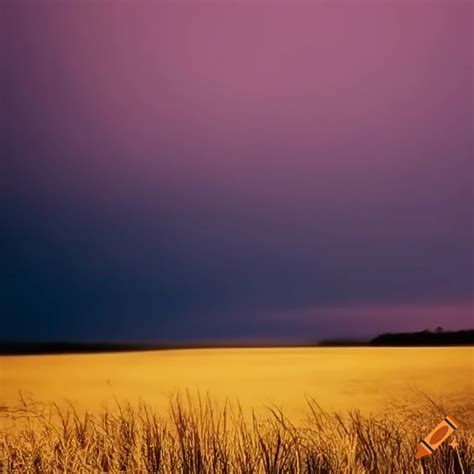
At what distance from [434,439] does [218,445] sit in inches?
60.7

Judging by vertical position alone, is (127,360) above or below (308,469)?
above

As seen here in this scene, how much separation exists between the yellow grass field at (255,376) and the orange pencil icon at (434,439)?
1.48 meters

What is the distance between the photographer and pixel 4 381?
34.8 ft

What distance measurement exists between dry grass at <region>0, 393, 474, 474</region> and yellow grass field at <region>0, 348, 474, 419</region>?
1409 mm

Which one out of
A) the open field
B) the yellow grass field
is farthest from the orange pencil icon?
the yellow grass field

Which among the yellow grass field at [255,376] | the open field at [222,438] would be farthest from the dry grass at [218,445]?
the yellow grass field at [255,376]

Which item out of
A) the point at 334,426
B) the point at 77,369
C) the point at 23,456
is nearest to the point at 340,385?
the point at 77,369

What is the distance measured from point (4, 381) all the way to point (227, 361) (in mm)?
4098

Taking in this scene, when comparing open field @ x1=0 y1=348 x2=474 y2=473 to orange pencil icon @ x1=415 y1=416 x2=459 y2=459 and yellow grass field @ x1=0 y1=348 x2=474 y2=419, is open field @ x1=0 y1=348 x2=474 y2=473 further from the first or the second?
yellow grass field @ x1=0 y1=348 x2=474 y2=419

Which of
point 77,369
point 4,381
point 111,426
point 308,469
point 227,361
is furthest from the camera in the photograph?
point 227,361

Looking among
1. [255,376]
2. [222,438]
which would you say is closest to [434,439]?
[222,438]

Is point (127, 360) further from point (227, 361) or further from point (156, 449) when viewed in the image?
point (156, 449)

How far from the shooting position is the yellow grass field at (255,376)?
30.3 ft

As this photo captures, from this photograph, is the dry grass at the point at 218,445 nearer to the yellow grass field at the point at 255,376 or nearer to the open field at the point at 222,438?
the open field at the point at 222,438
